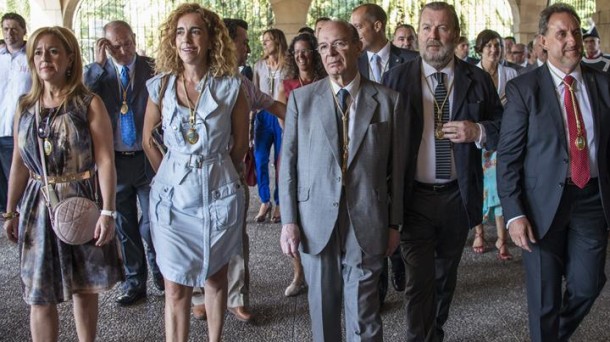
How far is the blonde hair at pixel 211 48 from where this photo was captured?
134 inches

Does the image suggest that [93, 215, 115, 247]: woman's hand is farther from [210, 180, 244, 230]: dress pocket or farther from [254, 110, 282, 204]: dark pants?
[254, 110, 282, 204]: dark pants

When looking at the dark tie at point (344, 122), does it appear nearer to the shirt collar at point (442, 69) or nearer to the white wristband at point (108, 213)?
the shirt collar at point (442, 69)

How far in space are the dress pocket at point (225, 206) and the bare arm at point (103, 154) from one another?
51 centimetres

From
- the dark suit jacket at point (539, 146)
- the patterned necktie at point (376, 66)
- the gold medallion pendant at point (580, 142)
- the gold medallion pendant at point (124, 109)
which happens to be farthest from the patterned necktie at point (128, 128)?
the gold medallion pendant at point (580, 142)

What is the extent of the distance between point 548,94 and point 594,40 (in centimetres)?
487

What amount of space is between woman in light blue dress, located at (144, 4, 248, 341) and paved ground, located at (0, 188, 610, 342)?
0.90m

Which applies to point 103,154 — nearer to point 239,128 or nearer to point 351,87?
point 239,128

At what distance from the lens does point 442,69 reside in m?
3.54

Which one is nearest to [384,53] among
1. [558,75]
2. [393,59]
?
[393,59]

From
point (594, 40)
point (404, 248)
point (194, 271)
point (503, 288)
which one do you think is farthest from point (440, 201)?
point (594, 40)

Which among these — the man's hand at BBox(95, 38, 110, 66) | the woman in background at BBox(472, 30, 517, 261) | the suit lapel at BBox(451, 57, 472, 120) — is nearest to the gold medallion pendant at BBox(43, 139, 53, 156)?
the man's hand at BBox(95, 38, 110, 66)

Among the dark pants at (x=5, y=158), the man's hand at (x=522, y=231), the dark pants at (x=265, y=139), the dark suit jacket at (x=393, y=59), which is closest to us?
the man's hand at (x=522, y=231)

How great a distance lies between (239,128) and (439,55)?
1.11 metres

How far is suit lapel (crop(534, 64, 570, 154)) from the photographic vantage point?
3170 millimetres
